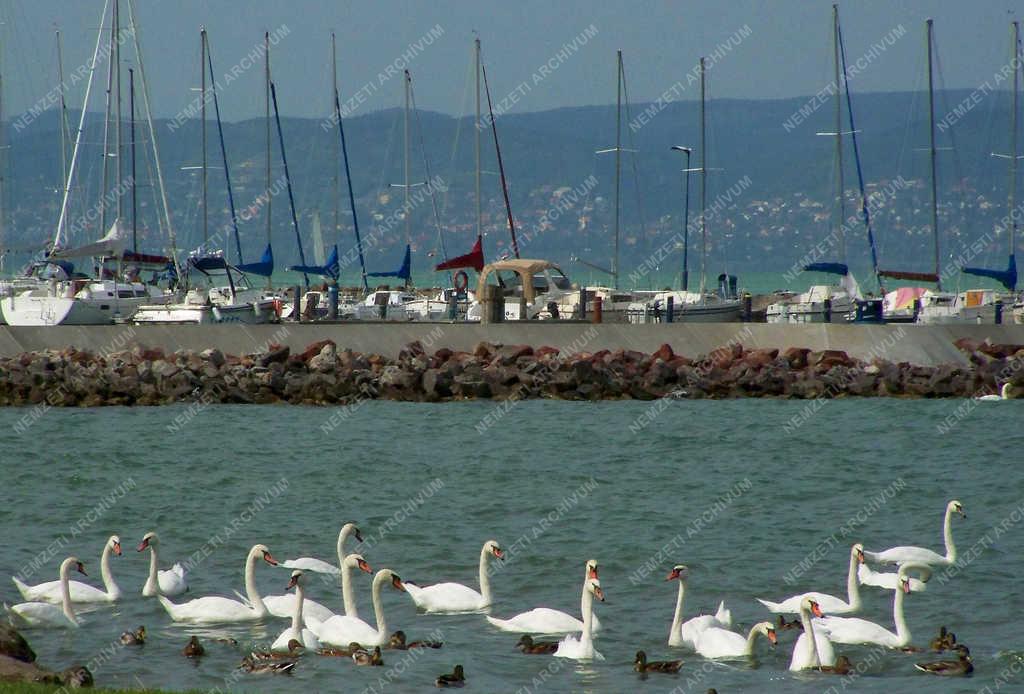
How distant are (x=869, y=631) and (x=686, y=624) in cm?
154

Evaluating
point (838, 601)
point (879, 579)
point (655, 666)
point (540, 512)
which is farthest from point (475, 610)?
point (540, 512)

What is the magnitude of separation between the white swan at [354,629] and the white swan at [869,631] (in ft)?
11.8

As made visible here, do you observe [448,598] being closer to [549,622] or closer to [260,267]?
[549,622]

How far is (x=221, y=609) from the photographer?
1288 cm

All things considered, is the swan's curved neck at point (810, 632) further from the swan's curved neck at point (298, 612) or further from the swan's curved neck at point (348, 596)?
the swan's curved neck at point (298, 612)

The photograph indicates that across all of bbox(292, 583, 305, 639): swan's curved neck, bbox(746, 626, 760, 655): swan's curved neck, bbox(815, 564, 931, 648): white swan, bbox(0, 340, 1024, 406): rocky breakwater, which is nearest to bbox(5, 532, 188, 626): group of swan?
bbox(292, 583, 305, 639): swan's curved neck

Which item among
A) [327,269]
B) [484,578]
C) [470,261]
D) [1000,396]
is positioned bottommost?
[484,578]

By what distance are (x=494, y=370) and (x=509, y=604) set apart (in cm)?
1562

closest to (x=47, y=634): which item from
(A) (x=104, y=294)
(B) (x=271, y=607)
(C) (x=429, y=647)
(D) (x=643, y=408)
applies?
(B) (x=271, y=607)

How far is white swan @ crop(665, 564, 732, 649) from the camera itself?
12000 mm

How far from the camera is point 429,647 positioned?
12.1m

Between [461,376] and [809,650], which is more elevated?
[461,376]

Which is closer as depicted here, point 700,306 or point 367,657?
point 367,657

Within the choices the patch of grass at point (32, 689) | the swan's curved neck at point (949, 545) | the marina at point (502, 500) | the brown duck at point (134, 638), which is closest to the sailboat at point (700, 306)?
the marina at point (502, 500)
